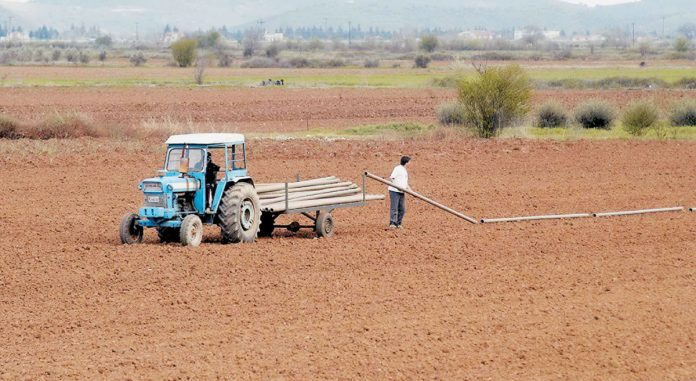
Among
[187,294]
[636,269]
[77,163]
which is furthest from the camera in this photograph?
[77,163]

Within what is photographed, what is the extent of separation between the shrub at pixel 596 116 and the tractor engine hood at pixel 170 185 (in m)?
32.6

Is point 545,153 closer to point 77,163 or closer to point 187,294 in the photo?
point 77,163

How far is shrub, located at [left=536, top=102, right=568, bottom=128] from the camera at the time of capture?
4941cm

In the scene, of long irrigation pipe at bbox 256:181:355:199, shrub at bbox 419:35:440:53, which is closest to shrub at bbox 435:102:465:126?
long irrigation pipe at bbox 256:181:355:199

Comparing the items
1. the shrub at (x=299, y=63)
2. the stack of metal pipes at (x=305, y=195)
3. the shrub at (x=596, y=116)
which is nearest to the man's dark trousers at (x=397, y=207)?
the stack of metal pipes at (x=305, y=195)

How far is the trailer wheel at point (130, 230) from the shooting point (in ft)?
62.6

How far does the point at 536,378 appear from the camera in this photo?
11.9 metres

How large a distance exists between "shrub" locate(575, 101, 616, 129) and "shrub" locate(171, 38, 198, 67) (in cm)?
8066

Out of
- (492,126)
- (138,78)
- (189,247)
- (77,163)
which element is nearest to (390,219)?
(189,247)

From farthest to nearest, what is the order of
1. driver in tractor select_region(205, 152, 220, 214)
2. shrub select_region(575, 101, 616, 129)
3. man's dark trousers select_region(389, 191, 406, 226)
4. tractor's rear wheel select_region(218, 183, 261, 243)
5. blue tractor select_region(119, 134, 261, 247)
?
1. shrub select_region(575, 101, 616, 129)
2. man's dark trousers select_region(389, 191, 406, 226)
3. driver in tractor select_region(205, 152, 220, 214)
4. tractor's rear wheel select_region(218, 183, 261, 243)
5. blue tractor select_region(119, 134, 261, 247)

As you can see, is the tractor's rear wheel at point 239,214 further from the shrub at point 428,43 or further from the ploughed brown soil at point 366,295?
the shrub at point 428,43

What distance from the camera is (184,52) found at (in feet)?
406

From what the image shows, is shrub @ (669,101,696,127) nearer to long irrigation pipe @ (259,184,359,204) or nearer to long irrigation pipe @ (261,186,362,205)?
long irrigation pipe @ (261,186,362,205)

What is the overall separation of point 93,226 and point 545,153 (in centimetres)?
1739
